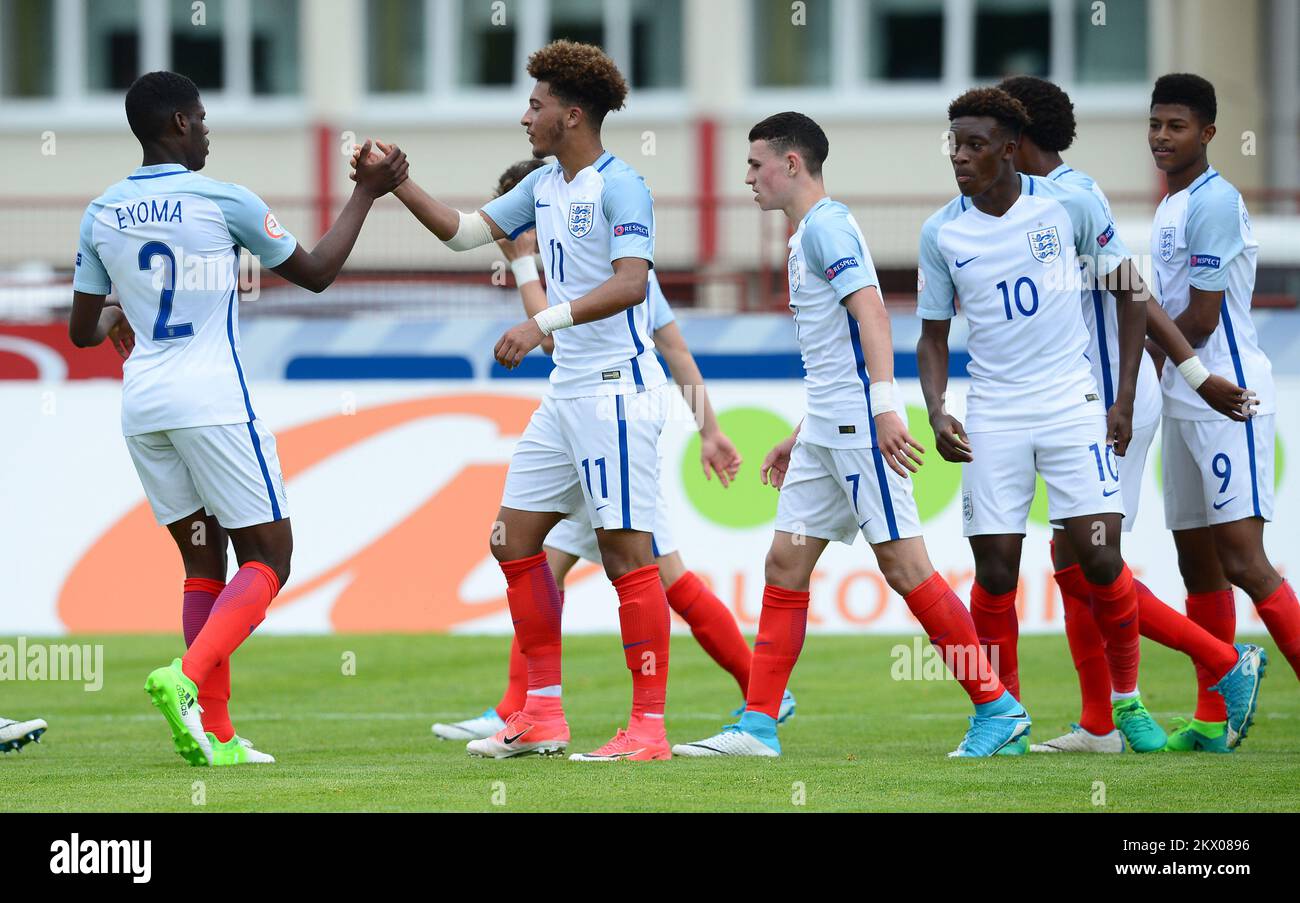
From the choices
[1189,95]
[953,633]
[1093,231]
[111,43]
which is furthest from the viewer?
[111,43]

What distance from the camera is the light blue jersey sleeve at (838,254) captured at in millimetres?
6500

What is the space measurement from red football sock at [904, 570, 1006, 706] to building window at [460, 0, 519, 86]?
18.4 metres

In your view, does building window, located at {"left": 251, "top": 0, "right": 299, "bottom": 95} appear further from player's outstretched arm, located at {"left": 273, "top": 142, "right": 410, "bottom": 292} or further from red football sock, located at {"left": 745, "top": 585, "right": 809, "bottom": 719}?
red football sock, located at {"left": 745, "top": 585, "right": 809, "bottom": 719}

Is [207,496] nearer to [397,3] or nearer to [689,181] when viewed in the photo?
[689,181]

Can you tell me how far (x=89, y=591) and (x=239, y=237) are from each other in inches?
265

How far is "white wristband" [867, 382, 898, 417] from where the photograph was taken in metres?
6.41

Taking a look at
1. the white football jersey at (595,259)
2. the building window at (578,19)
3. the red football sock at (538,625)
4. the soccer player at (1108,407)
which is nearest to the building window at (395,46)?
the building window at (578,19)

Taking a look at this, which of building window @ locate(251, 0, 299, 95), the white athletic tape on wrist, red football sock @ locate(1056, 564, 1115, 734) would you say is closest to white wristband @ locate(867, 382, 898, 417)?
red football sock @ locate(1056, 564, 1115, 734)

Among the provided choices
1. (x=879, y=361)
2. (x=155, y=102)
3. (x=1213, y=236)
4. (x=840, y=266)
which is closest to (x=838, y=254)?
(x=840, y=266)

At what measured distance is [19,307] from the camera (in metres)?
16.2

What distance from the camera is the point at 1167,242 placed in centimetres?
745

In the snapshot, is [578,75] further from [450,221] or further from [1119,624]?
[1119,624]

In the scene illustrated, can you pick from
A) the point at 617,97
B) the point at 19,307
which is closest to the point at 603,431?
the point at 617,97

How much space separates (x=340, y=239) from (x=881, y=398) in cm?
198
